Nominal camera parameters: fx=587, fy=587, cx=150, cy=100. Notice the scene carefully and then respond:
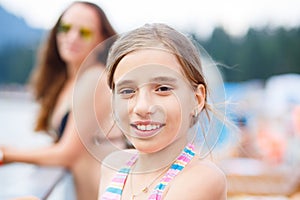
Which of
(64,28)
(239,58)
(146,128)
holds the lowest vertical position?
(239,58)

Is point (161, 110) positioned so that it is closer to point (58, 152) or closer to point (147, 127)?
point (147, 127)

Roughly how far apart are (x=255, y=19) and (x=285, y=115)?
11.6 feet

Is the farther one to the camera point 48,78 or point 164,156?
point 48,78

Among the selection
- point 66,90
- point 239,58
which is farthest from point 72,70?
point 239,58

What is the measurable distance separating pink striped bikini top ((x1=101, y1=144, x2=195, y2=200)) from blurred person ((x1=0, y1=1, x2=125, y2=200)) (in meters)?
0.59

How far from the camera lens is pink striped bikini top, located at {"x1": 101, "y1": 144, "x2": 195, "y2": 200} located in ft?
2.45

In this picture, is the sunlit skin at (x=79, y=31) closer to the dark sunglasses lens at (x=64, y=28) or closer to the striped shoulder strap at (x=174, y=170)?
the dark sunglasses lens at (x=64, y=28)

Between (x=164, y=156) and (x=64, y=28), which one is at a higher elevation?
(x=164, y=156)

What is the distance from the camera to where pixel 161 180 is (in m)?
0.76

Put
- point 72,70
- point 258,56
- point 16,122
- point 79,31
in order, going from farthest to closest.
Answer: point 258,56 → point 16,122 → point 72,70 → point 79,31

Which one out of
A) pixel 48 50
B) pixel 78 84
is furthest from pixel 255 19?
pixel 78 84

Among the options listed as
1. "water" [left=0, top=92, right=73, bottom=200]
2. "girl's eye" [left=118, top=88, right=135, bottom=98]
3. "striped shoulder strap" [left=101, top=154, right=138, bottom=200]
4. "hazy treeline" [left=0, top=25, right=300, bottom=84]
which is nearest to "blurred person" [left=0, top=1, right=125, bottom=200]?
"striped shoulder strap" [left=101, top=154, right=138, bottom=200]

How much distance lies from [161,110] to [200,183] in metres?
0.11

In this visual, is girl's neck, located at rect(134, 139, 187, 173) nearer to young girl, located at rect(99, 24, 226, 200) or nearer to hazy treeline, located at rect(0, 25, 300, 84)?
young girl, located at rect(99, 24, 226, 200)
